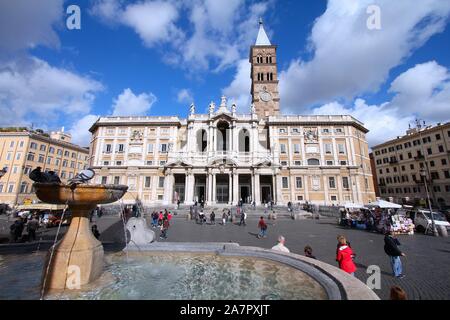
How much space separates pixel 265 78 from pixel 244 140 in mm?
16792

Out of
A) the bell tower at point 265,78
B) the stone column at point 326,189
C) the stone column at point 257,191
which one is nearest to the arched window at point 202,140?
the stone column at point 257,191

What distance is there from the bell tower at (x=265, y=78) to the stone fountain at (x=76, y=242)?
131 feet

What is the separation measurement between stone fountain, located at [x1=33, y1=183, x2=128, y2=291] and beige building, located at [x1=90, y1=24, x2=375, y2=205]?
2660cm

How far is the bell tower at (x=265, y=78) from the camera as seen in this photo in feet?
144

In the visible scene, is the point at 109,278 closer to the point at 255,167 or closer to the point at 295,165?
the point at 255,167

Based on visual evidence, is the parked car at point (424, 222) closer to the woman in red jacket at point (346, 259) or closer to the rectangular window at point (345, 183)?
the woman in red jacket at point (346, 259)

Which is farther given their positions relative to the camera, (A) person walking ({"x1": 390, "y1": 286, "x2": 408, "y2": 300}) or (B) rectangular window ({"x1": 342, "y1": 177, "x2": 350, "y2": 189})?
(B) rectangular window ({"x1": 342, "y1": 177, "x2": 350, "y2": 189})

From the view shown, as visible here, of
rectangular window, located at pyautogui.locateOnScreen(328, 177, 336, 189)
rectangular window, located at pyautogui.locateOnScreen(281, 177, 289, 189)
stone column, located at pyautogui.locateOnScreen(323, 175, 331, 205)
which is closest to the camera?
stone column, located at pyautogui.locateOnScreen(323, 175, 331, 205)

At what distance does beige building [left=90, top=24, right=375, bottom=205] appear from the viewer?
3309 centimetres

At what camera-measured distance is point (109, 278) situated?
16.1 feet

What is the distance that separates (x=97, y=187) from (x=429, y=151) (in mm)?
52694

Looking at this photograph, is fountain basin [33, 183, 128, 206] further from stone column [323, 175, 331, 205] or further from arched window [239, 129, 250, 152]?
stone column [323, 175, 331, 205]

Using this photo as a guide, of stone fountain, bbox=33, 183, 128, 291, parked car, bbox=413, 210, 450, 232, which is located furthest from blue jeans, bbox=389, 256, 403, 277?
parked car, bbox=413, 210, 450, 232

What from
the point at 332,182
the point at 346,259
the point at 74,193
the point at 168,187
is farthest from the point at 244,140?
the point at 74,193
